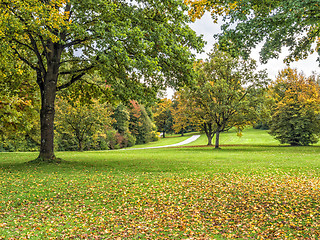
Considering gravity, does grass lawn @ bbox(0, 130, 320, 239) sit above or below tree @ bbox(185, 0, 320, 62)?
below

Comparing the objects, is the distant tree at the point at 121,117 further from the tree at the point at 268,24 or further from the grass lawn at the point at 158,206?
Result: the tree at the point at 268,24

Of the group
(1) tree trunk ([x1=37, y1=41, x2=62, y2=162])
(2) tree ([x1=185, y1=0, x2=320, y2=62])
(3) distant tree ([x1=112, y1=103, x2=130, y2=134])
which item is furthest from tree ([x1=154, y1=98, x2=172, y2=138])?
(2) tree ([x1=185, y1=0, x2=320, y2=62])

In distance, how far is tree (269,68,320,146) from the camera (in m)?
32.4

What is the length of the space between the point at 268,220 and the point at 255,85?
24.4 m

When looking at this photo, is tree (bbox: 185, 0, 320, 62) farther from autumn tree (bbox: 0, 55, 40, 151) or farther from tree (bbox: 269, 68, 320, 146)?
tree (bbox: 269, 68, 320, 146)

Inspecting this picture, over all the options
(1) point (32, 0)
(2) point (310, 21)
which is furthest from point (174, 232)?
(1) point (32, 0)

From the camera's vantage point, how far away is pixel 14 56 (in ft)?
44.3

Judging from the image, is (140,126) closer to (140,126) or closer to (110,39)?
(140,126)

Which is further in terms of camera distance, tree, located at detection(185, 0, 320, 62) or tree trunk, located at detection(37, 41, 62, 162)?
tree trunk, located at detection(37, 41, 62, 162)

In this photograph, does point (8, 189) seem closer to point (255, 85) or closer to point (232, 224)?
point (232, 224)

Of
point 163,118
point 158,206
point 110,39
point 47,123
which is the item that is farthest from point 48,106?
point 163,118

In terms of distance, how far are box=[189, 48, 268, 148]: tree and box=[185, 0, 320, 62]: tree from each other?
18164 millimetres

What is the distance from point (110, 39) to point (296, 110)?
102 ft

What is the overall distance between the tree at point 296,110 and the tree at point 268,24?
26.2m
